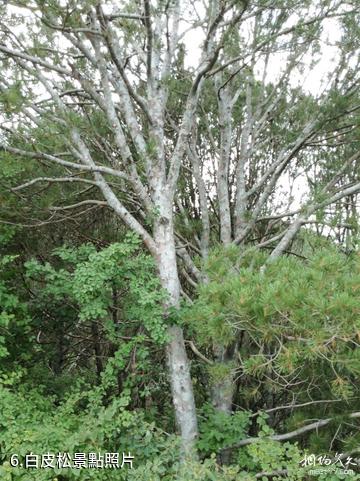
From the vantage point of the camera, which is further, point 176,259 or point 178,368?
point 176,259

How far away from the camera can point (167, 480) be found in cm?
291

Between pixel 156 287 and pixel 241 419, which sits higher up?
pixel 156 287

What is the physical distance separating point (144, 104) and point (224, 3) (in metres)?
1.16

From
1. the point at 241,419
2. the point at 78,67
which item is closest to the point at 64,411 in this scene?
the point at 241,419

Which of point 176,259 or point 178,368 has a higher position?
point 176,259

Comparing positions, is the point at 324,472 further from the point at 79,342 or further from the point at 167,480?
the point at 79,342

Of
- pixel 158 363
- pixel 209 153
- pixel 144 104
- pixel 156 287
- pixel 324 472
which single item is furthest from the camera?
pixel 209 153

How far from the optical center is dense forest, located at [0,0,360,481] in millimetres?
2670

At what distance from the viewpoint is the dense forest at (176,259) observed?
2.67 metres

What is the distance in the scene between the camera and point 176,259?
429 centimetres

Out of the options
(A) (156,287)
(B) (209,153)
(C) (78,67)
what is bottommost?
(A) (156,287)

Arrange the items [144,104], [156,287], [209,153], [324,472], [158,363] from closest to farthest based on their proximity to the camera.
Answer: [324,472], [156,287], [144,104], [158,363], [209,153]

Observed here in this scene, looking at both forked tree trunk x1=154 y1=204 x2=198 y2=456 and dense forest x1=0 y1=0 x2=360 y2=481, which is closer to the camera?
dense forest x1=0 y1=0 x2=360 y2=481

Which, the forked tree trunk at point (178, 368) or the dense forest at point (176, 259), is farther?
the forked tree trunk at point (178, 368)
